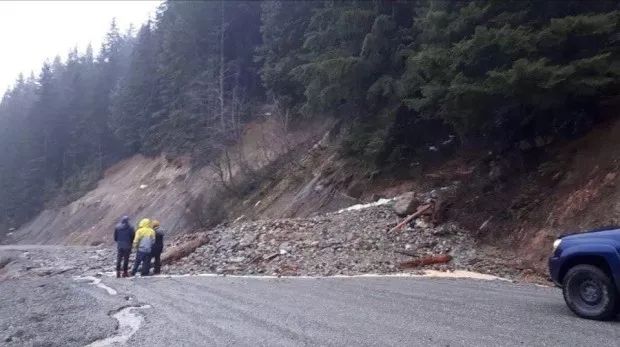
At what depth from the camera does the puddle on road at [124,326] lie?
7.53 meters

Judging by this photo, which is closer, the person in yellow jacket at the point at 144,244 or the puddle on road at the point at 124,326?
the puddle on road at the point at 124,326

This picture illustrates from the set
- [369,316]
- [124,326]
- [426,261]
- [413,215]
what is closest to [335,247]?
[413,215]

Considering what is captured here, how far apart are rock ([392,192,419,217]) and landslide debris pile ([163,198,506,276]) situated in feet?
0.67

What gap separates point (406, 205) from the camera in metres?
17.3

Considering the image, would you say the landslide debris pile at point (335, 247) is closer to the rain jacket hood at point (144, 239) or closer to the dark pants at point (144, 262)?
the dark pants at point (144, 262)

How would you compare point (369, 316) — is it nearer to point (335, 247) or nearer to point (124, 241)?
point (335, 247)

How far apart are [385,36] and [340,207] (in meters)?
6.44

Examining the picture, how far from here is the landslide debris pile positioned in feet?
48.6

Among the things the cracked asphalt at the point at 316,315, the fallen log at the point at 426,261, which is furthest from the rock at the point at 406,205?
the cracked asphalt at the point at 316,315

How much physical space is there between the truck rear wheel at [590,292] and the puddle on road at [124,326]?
609 cm

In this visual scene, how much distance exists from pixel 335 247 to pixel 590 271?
9041 mm

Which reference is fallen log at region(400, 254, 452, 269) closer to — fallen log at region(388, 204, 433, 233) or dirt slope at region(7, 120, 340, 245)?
fallen log at region(388, 204, 433, 233)

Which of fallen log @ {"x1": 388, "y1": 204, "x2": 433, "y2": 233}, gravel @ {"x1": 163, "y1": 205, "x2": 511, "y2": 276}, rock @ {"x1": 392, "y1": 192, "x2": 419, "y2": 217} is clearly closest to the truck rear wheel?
gravel @ {"x1": 163, "y1": 205, "x2": 511, "y2": 276}

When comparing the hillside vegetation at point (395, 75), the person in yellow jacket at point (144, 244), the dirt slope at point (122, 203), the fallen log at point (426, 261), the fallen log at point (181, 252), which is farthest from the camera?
the dirt slope at point (122, 203)
